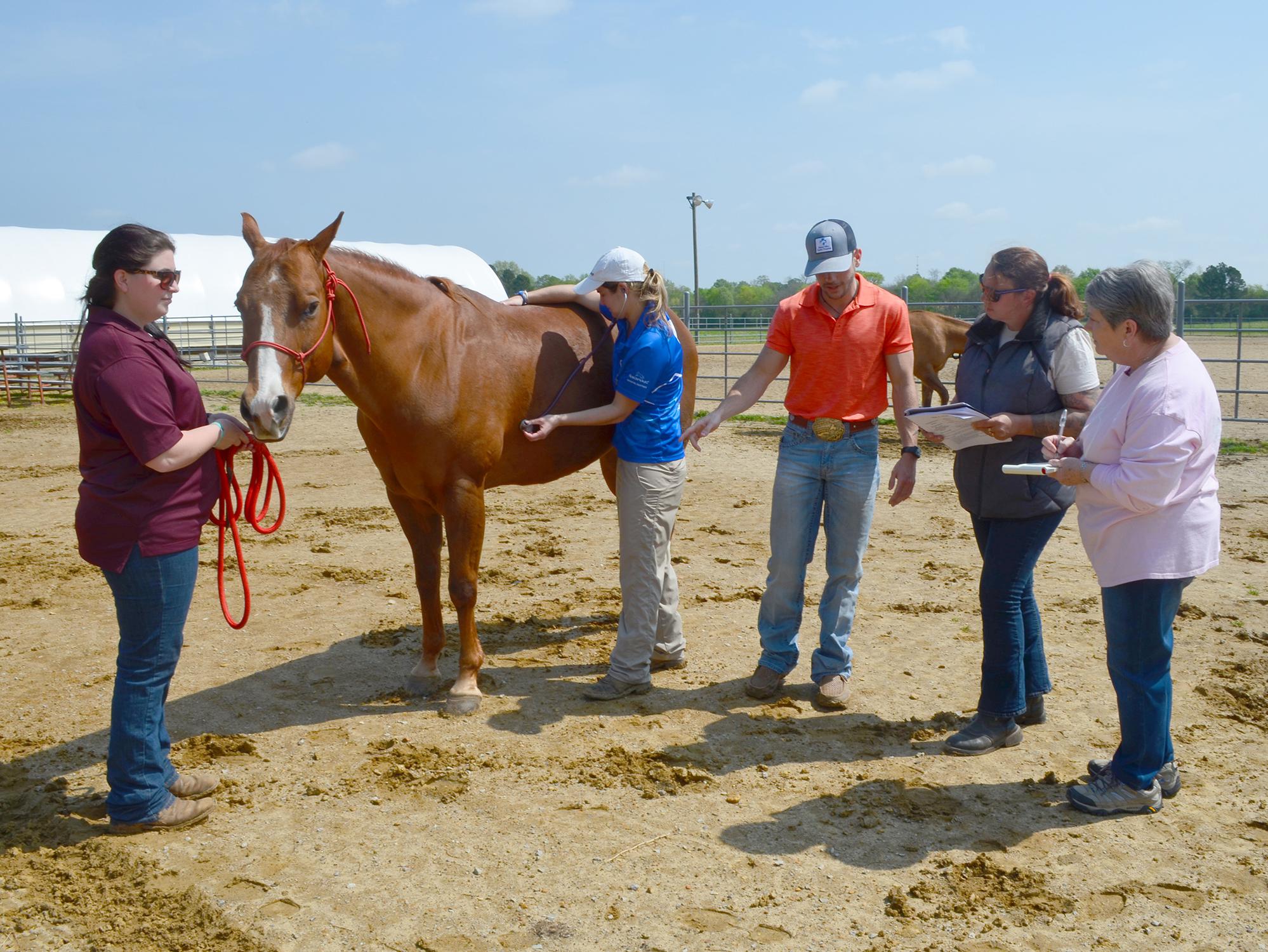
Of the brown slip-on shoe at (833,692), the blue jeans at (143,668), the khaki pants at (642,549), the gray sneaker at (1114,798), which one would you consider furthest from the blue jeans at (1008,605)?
the blue jeans at (143,668)

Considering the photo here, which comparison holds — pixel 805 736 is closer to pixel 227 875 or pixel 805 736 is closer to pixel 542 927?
pixel 542 927

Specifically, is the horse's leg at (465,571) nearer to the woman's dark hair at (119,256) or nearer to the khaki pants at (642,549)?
the khaki pants at (642,549)

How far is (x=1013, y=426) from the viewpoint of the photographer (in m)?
3.42

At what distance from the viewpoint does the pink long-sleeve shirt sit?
115 inches

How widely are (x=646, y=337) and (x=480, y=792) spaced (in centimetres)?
189

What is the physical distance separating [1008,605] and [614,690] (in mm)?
1707

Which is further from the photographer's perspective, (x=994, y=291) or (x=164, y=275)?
(x=994, y=291)

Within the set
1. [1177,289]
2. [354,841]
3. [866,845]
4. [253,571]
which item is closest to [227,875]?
[354,841]

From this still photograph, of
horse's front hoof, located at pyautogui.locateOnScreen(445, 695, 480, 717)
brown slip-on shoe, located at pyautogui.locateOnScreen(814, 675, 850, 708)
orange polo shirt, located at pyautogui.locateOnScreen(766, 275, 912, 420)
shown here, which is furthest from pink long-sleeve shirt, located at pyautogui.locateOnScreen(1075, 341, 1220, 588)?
horse's front hoof, located at pyautogui.locateOnScreen(445, 695, 480, 717)

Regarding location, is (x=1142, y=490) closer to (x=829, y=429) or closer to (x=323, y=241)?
(x=829, y=429)

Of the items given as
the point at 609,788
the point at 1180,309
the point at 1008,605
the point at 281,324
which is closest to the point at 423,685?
the point at 609,788

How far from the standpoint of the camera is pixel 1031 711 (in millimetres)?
3992

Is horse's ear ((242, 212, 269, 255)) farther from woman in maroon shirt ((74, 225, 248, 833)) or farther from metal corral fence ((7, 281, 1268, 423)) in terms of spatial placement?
metal corral fence ((7, 281, 1268, 423))

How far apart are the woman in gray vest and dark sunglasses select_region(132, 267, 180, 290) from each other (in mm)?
2618
